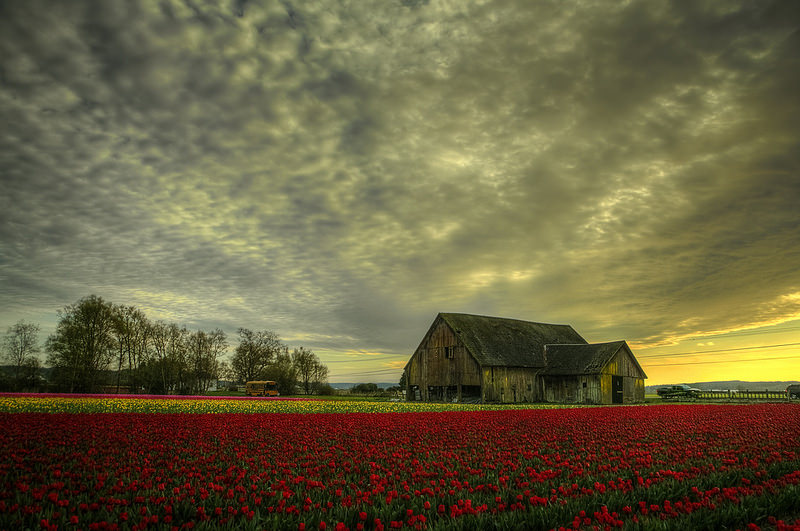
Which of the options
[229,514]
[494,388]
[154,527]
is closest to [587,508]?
[229,514]

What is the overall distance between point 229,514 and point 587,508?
4.37 meters

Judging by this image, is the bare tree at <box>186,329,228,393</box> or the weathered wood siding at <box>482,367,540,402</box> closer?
the weathered wood siding at <box>482,367,540,402</box>

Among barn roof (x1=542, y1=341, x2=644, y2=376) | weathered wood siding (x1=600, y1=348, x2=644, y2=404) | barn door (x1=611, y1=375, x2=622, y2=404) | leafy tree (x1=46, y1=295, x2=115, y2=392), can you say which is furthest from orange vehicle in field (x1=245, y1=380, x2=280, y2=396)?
barn door (x1=611, y1=375, x2=622, y2=404)

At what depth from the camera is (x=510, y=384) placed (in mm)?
48500

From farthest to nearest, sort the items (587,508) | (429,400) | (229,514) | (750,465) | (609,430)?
1. (429,400)
2. (609,430)
3. (750,465)
4. (587,508)
5. (229,514)

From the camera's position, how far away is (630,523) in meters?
5.36

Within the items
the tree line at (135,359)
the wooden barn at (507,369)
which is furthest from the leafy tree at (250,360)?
the wooden barn at (507,369)

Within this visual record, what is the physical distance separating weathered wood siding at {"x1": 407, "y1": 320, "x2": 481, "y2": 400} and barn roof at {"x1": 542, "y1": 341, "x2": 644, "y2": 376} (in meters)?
9.81

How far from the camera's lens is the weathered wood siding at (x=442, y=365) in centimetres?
4712

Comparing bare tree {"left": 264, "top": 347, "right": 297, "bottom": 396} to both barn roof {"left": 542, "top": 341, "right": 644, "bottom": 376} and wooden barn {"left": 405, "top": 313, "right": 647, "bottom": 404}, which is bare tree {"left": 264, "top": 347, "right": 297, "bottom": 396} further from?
barn roof {"left": 542, "top": 341, "right": 644, "bottom": 376}

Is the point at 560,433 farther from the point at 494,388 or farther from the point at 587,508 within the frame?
the point at 494,388

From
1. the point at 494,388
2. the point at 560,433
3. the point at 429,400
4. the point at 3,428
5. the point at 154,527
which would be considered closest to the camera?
the point at 154,527

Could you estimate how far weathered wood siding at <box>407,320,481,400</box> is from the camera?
47125 millimetres

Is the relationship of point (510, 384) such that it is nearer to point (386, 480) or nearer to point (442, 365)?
point (442, 365)
